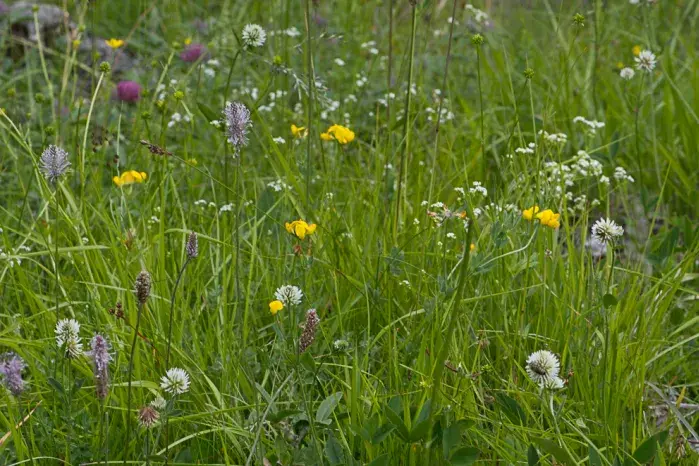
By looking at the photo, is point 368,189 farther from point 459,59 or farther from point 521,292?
point 459,59

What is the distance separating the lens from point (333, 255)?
7.02 feet

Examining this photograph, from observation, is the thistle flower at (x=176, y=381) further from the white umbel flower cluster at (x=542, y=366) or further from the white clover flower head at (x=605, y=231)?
the white clover flower head at (x=605, y=231)

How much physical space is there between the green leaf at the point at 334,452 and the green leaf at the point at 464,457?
18 centimetres

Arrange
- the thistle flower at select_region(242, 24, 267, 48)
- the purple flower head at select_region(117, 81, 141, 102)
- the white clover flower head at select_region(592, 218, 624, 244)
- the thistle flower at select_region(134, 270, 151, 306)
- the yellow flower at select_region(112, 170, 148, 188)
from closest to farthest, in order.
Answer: the thistle flower at select_region(134, 270, 151, 306), the white clover flower head at select_region(592, 218, 624, 244), the thistle flower at select_region(242, 24, 267, 48), the yellow flower at select_region(112, 170, 148, 188), the purple flower head at select_region(117, 81, 141, 102)

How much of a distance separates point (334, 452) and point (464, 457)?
0.21 m

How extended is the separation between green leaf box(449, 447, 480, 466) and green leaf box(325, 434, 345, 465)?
178 millimetres

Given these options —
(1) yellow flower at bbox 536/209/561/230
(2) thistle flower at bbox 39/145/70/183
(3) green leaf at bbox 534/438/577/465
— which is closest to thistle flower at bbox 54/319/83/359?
(2) thistle flower at bbox 39/145/70/183

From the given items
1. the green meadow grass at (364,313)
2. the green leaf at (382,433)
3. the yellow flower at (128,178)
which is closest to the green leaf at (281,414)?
the green meadow grass at (364,313)

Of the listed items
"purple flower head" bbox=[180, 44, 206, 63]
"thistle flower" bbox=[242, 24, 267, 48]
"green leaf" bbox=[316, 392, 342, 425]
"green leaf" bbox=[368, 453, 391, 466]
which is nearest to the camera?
"green leaf" bbox=[368, 453, 391, 466]

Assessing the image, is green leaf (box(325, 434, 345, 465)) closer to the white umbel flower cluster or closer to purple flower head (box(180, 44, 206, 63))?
the white umbel flower cluster

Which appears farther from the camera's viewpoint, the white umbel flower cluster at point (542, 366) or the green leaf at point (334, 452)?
the green leaf at point (334, 452)

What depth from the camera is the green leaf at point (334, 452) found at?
58.4 inches

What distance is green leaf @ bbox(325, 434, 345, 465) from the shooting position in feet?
4.86

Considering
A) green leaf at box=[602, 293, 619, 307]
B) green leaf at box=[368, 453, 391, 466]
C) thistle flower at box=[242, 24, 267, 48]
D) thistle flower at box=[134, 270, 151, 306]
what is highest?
thistle flower at box=[242, 24, 267, 48]
